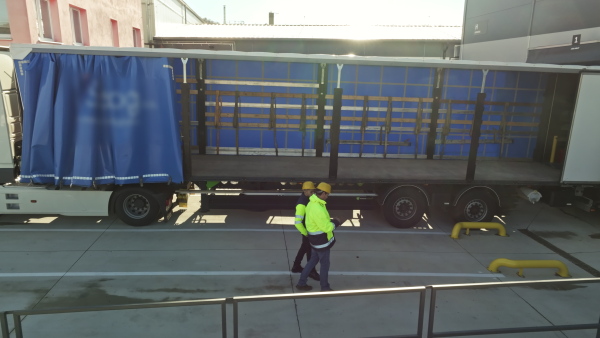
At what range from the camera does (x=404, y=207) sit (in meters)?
8.96

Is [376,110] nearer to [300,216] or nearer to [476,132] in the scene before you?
[476,132]

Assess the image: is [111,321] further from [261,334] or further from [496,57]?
[496,57]

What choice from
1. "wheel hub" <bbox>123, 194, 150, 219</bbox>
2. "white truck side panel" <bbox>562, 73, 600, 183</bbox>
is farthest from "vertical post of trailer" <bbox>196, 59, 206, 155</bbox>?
"white truck side panel" <bbox>562, 73, 600, 183</bbox>

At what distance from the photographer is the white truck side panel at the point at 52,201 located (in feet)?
26.4

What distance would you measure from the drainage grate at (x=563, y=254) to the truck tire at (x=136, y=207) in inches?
312

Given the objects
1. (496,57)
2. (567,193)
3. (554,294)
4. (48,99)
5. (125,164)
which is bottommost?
(554,294)

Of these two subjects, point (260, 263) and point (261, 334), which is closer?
point (261, 334)

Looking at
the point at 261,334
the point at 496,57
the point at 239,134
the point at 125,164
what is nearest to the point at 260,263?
the point at 261,334

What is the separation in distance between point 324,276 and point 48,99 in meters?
5.74

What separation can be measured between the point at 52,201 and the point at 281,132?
5.27m

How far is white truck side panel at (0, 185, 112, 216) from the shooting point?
8047 mm

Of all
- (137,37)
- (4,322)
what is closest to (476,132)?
(4,322)

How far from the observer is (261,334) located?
5.05 meters

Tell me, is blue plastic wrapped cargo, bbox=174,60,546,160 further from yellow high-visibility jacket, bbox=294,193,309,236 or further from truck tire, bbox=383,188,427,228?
yellow high-visibility jacket, bbox=294,193,309,236
